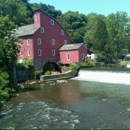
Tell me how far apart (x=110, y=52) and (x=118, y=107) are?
31607mm

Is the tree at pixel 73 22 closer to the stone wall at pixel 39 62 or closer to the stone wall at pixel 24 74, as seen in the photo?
the stone wall at pixel 39 62

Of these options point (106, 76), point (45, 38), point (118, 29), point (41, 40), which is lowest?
point (106, 76)

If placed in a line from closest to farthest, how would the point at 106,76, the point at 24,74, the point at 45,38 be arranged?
1. the point at 106,76
2. the point at 24,74
3. the point at 45,38

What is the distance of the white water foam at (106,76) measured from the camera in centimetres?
2594

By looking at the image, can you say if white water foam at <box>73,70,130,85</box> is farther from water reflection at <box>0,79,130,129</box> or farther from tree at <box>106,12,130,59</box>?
tree at <box>106,12,130,59</box>

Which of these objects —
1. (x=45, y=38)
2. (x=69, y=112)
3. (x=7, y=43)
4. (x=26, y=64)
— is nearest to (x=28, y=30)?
(x=45, y=38)

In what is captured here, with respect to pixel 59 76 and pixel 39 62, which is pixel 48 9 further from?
pixel 59 76

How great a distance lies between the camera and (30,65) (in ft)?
105

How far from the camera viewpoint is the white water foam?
85.1 ft

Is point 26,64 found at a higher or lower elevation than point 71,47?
lower

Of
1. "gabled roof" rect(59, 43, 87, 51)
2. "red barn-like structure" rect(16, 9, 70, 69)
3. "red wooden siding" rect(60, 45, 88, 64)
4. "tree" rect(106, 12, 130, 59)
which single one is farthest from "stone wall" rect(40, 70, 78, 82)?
"tree" rect(106, 12, 130, 59)

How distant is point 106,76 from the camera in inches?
1113

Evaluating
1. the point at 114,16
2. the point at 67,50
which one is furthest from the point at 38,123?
the point at 114,16

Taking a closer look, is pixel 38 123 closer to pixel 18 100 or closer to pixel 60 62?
pixel 18 100
